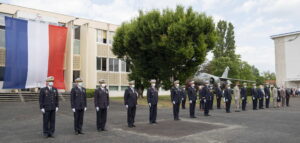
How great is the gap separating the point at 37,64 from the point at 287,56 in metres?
49.5

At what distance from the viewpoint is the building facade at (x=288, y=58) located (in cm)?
4969

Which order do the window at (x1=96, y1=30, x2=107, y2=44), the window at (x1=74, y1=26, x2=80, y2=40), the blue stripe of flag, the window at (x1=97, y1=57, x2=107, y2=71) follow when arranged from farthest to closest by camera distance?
1. the window at (x1=96, y1=30, x2=107, y2=44)
2. the window at (x1=97, y1=57, x2=107, y2=71)
3. the window at (x1=74, y1=26, x2=80, y2=40)
4. the blue stripe of flag

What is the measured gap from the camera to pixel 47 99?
858 cm

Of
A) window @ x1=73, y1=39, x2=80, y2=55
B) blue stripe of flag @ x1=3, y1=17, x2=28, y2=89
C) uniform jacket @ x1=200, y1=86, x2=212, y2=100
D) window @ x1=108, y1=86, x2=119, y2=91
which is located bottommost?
window @ x1=108, y1=86, x2=119, y2=91

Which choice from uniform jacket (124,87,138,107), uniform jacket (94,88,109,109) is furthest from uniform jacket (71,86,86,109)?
uniform jacket (124,87,138,107)

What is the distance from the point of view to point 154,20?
23203 millimetres

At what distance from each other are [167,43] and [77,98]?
13700 millimetres

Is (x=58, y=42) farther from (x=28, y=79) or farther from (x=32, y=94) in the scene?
(x=32, y=94)

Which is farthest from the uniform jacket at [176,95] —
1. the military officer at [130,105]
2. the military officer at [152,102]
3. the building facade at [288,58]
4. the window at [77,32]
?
the building facade at [288,58]

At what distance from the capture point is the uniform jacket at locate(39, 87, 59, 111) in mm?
8531

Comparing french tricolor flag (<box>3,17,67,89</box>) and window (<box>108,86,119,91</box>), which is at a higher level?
french tricolor flag (<box>3,17,67,89</box>)

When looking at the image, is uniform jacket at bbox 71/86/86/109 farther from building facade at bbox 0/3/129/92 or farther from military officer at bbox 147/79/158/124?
building facade at bbox 0/3/129/92

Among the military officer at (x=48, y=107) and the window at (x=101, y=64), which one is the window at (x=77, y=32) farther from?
the military officer at (x=48, y=107)

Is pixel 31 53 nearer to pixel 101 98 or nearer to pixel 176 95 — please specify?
pixel 101 98
